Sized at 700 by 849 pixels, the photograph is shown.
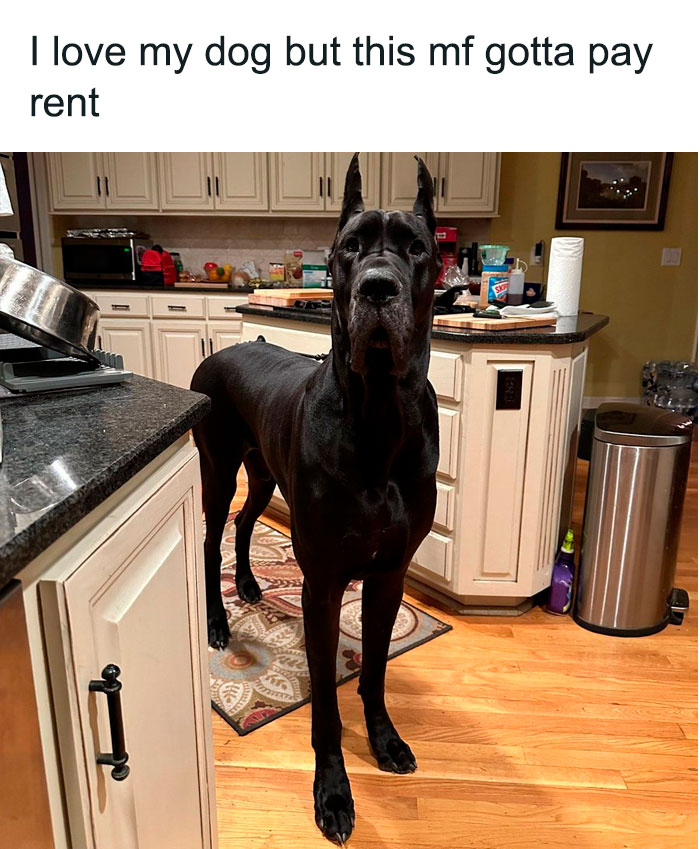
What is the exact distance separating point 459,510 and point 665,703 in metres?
0.78

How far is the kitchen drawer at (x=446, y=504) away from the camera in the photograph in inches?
86.7

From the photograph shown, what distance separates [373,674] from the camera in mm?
1637

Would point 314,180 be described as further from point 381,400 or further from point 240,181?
point 381,400

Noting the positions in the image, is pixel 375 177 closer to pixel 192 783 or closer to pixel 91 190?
pixel 91 190

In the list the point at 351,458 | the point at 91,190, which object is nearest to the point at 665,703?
the point at 351,458

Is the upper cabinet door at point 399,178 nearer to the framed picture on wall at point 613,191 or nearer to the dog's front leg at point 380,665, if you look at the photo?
the framed picture on wall at point 613,191

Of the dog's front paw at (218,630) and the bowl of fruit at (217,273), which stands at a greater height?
the bowl of fruit at (217,273)

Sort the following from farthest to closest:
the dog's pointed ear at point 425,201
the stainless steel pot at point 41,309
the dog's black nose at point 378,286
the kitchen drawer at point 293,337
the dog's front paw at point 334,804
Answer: the kitchen drawer at point 293,337 → the dog's front paw at point 334,804 → the dog's pointed ear at point 425,201 → the dog's black nose at point 378,286 → the stainless steel pot at point 41,309

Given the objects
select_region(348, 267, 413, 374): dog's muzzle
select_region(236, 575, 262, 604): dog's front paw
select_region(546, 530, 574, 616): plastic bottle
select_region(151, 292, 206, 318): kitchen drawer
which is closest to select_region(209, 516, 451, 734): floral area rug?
select_region(236, 575, 262, 604): dog's front paw

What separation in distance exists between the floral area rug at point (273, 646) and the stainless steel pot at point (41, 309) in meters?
1.17

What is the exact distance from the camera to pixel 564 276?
8.02ft

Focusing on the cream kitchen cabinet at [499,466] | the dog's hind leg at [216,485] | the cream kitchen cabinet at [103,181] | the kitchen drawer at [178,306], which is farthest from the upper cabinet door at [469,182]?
the dog's hind leg at [216,485]

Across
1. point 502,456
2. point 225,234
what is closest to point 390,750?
point 502,456

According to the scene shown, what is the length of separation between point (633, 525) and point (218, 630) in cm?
133
